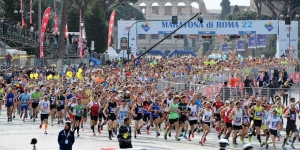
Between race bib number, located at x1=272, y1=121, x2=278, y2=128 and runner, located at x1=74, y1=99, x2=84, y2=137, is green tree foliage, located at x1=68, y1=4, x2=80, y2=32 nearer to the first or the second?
runner, located at x1=74, y1=99, x2=84, y2=137

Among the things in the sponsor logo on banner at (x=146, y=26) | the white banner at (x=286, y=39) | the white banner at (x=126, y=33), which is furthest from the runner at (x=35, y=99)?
the white banner at (x=286, y=39)

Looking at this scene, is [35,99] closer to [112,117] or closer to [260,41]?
[112,117]

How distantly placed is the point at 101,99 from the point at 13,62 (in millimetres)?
23032

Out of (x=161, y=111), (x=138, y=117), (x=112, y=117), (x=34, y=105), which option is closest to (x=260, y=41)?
(x=34, y=105)

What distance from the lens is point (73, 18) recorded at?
74250mm

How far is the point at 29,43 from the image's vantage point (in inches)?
1976

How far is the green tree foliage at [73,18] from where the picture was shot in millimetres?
74000

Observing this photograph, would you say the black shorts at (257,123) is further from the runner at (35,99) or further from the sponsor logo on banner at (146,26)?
the sponsor logo on banner at (146,26)

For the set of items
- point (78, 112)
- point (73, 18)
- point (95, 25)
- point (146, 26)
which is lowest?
point (78, 112)

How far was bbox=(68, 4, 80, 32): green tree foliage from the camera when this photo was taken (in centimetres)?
7400

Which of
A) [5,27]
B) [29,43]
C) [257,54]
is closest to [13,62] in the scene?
[29,43]

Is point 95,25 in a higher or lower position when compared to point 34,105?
higher

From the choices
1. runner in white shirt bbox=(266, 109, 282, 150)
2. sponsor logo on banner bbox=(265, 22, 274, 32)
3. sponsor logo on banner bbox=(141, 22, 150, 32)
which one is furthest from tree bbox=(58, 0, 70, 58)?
runner in white shirt bbox=(266, 109, 282, 150)

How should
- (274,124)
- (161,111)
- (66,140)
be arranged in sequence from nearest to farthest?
(66,140)
(274,124)
(161,111)
